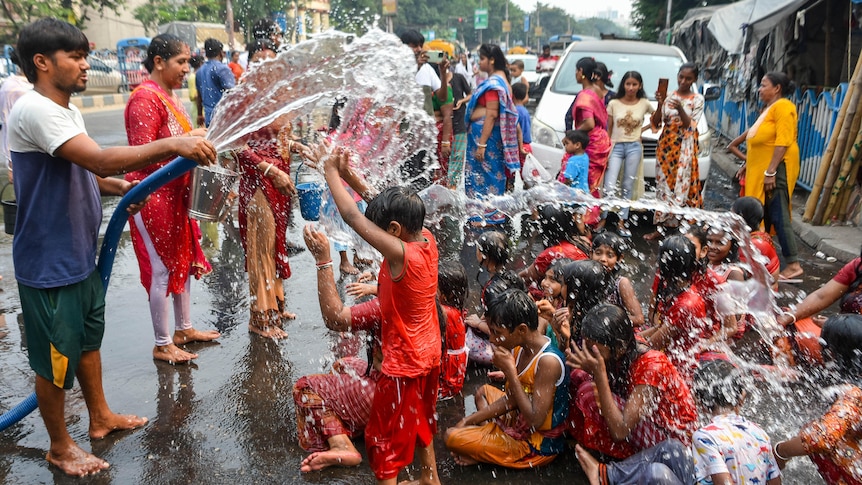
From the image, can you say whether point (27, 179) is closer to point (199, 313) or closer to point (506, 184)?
point (199, 313)

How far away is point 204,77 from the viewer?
27.4 feet

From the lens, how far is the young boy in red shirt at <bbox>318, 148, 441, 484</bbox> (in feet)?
9.11

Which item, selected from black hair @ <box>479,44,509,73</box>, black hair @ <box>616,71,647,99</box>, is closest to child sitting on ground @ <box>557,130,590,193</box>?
black hair @ <box>479,44,509,73</box>

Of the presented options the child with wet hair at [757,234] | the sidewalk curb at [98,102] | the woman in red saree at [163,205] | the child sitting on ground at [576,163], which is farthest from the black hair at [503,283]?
the sidewalk curb at [98,102]

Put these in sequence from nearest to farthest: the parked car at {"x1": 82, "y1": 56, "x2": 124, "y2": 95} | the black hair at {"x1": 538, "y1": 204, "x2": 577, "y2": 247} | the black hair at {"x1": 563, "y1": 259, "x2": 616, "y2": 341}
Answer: the black hair at {"x1": 563, "y1": 259, "x2": 616, "y2": 341} < the black hair at {"x1": 538, "y1": 204, "x2": 577, "y2": 247} < the parked car at {"x1": 82, "y1": 56, "x2": 124, "y2": 95}

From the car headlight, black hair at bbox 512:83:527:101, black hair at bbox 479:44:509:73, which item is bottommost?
the car headlight

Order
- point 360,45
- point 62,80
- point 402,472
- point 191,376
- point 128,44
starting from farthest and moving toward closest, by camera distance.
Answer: point 128,44
point 360,45
point 191,376
point 402,472
point 62,80

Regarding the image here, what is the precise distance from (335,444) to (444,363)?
73cm

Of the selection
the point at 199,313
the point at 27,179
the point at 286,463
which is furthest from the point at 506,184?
the point at 27,179

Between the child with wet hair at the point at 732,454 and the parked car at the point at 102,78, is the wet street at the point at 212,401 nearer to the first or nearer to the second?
the child with wet hair at the point at 732,454

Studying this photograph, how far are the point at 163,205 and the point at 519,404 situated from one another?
246 cm

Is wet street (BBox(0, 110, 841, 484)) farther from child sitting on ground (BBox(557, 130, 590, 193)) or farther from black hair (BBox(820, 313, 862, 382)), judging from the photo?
child sitting on ground (BBox(557, 130, 590, 193))

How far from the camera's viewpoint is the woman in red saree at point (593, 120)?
6.80m

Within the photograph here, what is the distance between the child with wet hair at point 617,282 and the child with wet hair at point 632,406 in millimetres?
954
